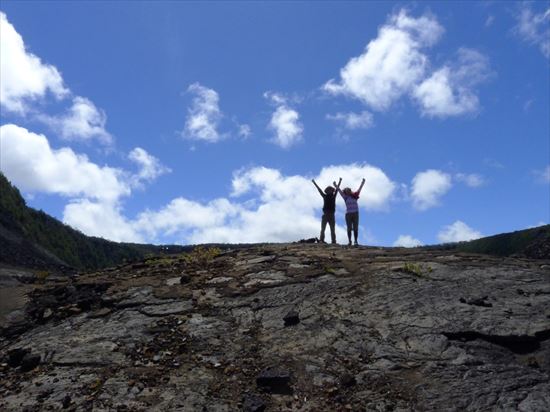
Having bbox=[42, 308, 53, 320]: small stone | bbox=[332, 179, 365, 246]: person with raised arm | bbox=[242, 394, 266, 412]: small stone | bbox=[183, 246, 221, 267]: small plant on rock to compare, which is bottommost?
bbox=[242, 394, 266, 412]: small stone

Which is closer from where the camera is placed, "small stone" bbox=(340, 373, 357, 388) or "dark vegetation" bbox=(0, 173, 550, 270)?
"small stone" bbox=(340, 373, 357, 388)

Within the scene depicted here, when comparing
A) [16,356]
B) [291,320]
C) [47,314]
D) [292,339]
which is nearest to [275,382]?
[292,339]

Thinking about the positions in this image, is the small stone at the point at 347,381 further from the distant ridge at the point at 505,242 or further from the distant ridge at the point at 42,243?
the distant ridge at the point at 505,242

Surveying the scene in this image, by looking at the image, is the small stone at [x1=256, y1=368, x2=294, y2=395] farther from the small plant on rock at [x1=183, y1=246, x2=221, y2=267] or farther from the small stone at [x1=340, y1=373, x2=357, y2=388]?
the small plant on rock at [x1=183, y1=246, x2=221, y2=267]

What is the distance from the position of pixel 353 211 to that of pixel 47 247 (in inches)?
992

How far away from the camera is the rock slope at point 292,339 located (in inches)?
334

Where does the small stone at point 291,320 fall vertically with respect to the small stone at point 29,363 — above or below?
above

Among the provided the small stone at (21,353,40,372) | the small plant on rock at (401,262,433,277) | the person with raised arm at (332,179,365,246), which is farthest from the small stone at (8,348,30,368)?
the person with raised arm at (332,179,365,246)

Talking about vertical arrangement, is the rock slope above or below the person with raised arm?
below

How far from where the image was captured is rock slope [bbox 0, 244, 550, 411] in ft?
27.9

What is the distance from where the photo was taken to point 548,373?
29.1ft

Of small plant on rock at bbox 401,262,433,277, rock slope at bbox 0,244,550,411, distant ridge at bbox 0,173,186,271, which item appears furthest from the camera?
distant ridge at bbox 0,173,186,271

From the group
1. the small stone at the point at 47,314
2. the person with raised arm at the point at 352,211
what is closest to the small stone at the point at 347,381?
the small stone at the point at 47,314

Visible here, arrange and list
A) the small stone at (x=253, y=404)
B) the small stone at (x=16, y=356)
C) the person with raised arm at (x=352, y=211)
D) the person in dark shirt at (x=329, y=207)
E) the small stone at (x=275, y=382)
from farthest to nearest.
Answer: the person in dark shirt at (x=329, y=207), the person with raised arm at (x=352, y=211), the small stone at (x=16, y=356), the small stone at (x=275, y=382), the small stone at (x=253, y=404)
